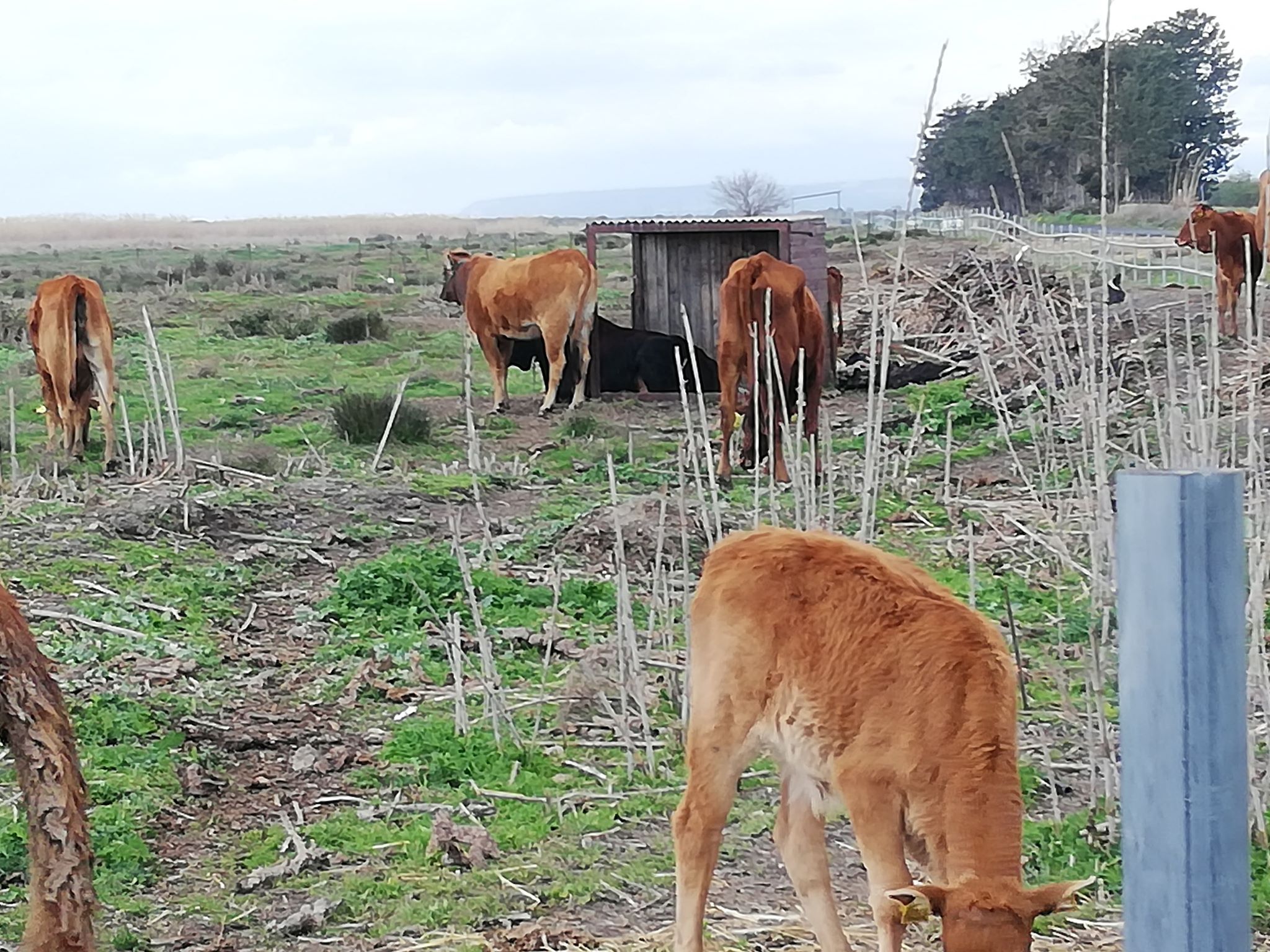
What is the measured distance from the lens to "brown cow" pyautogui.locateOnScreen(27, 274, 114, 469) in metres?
13.3

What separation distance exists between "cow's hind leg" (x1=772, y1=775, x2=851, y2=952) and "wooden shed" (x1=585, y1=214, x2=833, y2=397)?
13754 mm

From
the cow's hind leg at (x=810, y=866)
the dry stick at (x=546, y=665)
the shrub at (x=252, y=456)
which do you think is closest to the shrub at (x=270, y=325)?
the shrub at (x=252, y=456)

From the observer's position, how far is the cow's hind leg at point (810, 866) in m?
4.27

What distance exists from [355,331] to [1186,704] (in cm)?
2145

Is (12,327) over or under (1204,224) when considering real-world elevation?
under

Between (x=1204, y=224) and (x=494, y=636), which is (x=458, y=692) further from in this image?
(x=1204, y=224)

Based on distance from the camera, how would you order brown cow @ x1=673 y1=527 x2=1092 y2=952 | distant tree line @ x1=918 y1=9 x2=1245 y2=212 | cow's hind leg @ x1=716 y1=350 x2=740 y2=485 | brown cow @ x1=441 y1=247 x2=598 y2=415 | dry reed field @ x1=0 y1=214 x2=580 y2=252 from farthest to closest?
dry reed field @ x1=0 y1=214 x2=580 y2=252, distant tree line @ x1=918 y1=9 x2=1245 y2=212, brown cow @ x1=441 y1=247 x2=598 y2=415, cow's hind leg @ x1=716 y1=350 x2=740 y2=485, brown cow @ x1=673 y1=527 x2=1092 y2=952

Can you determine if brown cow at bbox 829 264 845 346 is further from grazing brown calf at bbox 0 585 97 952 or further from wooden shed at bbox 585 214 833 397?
grazing brown calf at bbox 0 585 97 952

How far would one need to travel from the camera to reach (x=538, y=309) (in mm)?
18625

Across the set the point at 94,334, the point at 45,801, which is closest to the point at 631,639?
the point at 45,801

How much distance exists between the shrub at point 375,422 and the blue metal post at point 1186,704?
1202 cm

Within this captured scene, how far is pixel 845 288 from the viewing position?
29609 mm

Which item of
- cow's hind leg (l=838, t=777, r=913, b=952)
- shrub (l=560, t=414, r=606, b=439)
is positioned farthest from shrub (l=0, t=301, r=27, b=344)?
cow's hind leg (l=838, t=777, r=913, b=952)

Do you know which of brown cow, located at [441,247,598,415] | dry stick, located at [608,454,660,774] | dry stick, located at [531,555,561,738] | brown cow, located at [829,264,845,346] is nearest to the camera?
dry stick, located at [608,454,660,774]
